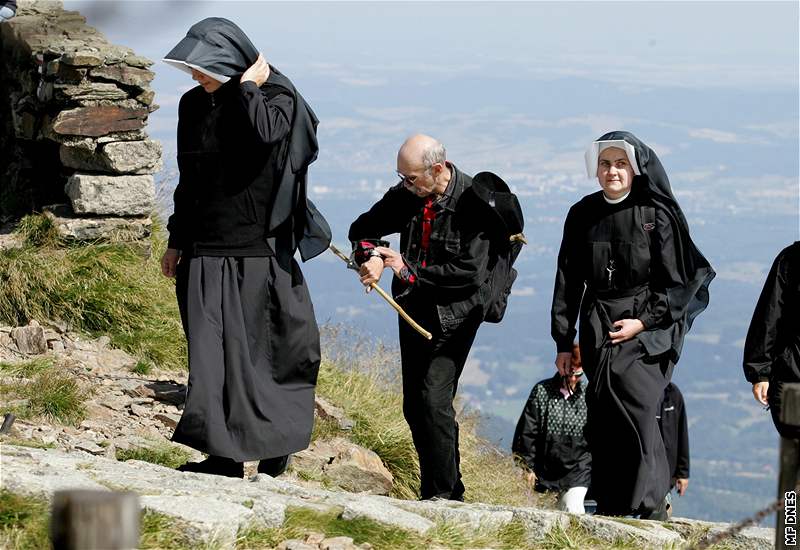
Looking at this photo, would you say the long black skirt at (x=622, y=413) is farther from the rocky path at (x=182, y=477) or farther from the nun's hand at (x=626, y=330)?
the rocky path at (x=182, y=477)

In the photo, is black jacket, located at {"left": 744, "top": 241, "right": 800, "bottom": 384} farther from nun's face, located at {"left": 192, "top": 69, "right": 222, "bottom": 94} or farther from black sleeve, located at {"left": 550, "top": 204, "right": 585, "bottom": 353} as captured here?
nun's face, located at {"left": 192, "top": 69, "right": 222, "bottom": 94}

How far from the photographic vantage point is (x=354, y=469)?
824 centimetres

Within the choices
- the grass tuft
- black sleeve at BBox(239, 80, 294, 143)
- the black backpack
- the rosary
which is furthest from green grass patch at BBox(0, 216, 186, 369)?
the rosary

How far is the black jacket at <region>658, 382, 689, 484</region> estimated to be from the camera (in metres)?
8.91

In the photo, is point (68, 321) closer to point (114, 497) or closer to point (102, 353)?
point (102, 353)

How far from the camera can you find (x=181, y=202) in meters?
6.94

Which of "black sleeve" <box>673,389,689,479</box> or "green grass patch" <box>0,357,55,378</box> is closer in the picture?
"green grass patch" <box>0,357,55,378</box>

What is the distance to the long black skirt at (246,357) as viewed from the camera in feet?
21.6

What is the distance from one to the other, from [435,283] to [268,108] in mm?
1297

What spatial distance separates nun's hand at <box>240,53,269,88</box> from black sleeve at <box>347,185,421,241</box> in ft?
3.25

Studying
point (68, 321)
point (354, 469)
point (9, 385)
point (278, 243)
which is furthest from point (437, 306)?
point (68, 321)

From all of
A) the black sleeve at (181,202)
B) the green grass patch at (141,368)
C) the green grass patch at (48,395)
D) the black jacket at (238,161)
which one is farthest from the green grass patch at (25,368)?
the black jacket at (238,161)

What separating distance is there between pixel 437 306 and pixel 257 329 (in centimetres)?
100

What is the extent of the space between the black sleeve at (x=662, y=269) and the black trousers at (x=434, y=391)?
2.95ft
